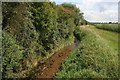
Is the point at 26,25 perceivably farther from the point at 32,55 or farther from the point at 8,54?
the point at 32,55

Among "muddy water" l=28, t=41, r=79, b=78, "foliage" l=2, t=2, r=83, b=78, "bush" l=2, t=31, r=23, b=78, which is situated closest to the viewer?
"bush" l=2, t=31, r=23, b=78

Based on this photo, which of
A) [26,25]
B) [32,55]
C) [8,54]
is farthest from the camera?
[32,55]

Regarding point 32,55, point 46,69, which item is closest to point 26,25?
point 32,55

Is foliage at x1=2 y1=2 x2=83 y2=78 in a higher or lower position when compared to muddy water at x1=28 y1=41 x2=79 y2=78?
higher

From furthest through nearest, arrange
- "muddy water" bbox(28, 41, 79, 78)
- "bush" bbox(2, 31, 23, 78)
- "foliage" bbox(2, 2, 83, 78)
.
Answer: "muddy water" bbox(28, 41, 79, 78)
"foliage" bbox(2, 2, 83, 78)
"bush" bbox(2, 31, 23, 78)

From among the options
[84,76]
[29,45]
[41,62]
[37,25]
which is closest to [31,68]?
[41,62]

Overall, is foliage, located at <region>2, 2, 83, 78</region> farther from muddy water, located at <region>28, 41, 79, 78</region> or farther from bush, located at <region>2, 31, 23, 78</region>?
muddy water, located at <region>28, 41, 79, 78</region>

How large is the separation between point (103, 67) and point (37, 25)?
3964 mm

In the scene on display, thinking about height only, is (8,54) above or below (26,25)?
below

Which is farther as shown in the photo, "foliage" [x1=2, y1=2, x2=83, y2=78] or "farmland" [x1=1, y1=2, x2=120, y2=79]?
"foliage" [x1=2, y1=2, x2=83, y2=78]

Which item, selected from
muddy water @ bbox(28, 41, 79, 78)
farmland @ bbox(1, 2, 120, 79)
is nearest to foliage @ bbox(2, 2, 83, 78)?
farmland @ bbox(1, 2, 120, 79)

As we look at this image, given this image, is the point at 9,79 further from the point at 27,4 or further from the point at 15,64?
the point at 27,4

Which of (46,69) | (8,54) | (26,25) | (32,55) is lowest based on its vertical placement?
(46,69)

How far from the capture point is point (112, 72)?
3.07 m
